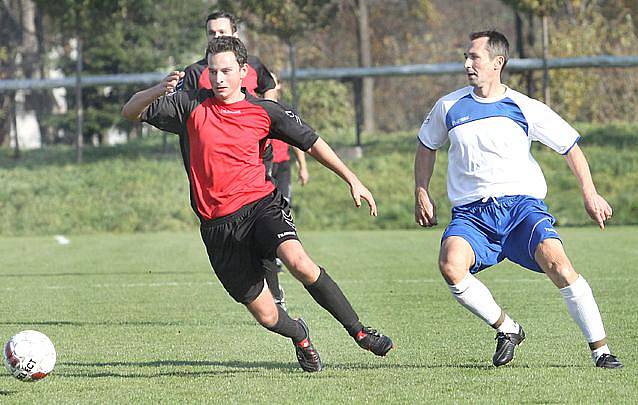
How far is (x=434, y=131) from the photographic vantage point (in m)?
6.62

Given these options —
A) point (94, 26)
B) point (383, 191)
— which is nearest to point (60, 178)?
point (94, 26)

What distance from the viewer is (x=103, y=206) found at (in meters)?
22.5

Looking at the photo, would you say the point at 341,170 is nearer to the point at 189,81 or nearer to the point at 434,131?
the point at 434,131

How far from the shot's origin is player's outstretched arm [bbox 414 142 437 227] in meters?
6.48

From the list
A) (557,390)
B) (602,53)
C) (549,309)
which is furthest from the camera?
(602,53)

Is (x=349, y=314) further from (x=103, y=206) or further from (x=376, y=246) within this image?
(x=103, y=206)

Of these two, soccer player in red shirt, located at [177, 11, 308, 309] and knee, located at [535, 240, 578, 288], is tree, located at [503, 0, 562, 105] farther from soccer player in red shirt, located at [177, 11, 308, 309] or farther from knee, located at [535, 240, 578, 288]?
knee, located at [535, 240, 578, 288]

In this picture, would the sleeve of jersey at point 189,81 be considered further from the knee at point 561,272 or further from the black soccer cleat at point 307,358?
the knee at point 561,272

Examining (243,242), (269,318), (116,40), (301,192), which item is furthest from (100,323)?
(116,40)

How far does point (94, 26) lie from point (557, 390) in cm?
2219

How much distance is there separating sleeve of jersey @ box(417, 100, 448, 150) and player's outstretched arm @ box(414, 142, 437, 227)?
1.6 inches

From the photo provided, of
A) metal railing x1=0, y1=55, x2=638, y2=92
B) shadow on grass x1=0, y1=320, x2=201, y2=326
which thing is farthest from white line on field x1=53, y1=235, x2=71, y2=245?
shadow on grass x1=0, y1=320, x2=201, y2=326

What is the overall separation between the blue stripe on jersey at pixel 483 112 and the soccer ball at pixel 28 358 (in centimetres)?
242

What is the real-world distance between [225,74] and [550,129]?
1.73 meters
